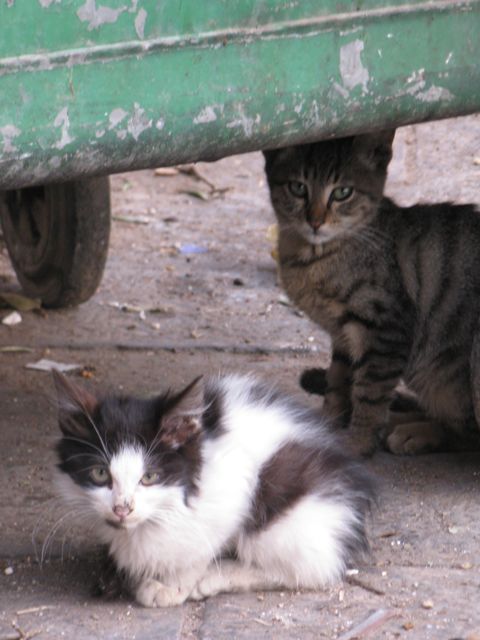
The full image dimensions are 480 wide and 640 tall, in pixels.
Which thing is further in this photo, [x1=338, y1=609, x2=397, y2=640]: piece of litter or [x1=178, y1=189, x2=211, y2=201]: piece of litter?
[x1=178, y1=189, x2=211, y2=201]: piece of litter

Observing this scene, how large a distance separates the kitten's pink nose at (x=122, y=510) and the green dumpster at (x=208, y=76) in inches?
29.9

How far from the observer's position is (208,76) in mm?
2803

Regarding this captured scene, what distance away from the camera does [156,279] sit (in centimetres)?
588

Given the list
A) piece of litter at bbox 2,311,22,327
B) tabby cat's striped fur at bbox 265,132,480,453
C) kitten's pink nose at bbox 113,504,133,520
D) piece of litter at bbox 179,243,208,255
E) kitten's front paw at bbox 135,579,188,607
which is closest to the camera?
kitten's pink nose at bbox 113,504,133,520

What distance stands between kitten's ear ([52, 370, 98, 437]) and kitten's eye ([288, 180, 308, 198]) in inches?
53.2

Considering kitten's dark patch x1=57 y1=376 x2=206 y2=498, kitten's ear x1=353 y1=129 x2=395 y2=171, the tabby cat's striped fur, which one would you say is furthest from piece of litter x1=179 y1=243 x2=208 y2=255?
kitten's dark patch x1=57 y1=376 x2=206 y2=498

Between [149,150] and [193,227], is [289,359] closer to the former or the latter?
[193,227]

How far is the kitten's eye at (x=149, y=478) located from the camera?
294cm

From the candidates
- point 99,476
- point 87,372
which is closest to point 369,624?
point 99,476

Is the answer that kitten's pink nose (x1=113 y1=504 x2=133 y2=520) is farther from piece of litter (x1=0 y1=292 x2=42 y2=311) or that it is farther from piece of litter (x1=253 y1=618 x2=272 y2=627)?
piece of litter (x1=0 y1=292 x2=42 y2=311)

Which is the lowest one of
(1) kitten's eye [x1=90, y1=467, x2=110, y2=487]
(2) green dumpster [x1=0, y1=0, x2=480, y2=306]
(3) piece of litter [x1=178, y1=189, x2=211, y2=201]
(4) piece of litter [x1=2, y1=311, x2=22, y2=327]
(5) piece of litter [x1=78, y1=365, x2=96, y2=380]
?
(5) piece of litter [x1=78, y1=365, x2=96, y2=380]

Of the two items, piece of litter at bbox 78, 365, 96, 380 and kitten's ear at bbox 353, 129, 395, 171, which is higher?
kitten's ear at bbox 353, 129, 395, 171

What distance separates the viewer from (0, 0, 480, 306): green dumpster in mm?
2578

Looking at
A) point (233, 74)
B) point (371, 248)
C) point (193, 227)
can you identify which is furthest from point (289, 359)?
point (233, 74)
